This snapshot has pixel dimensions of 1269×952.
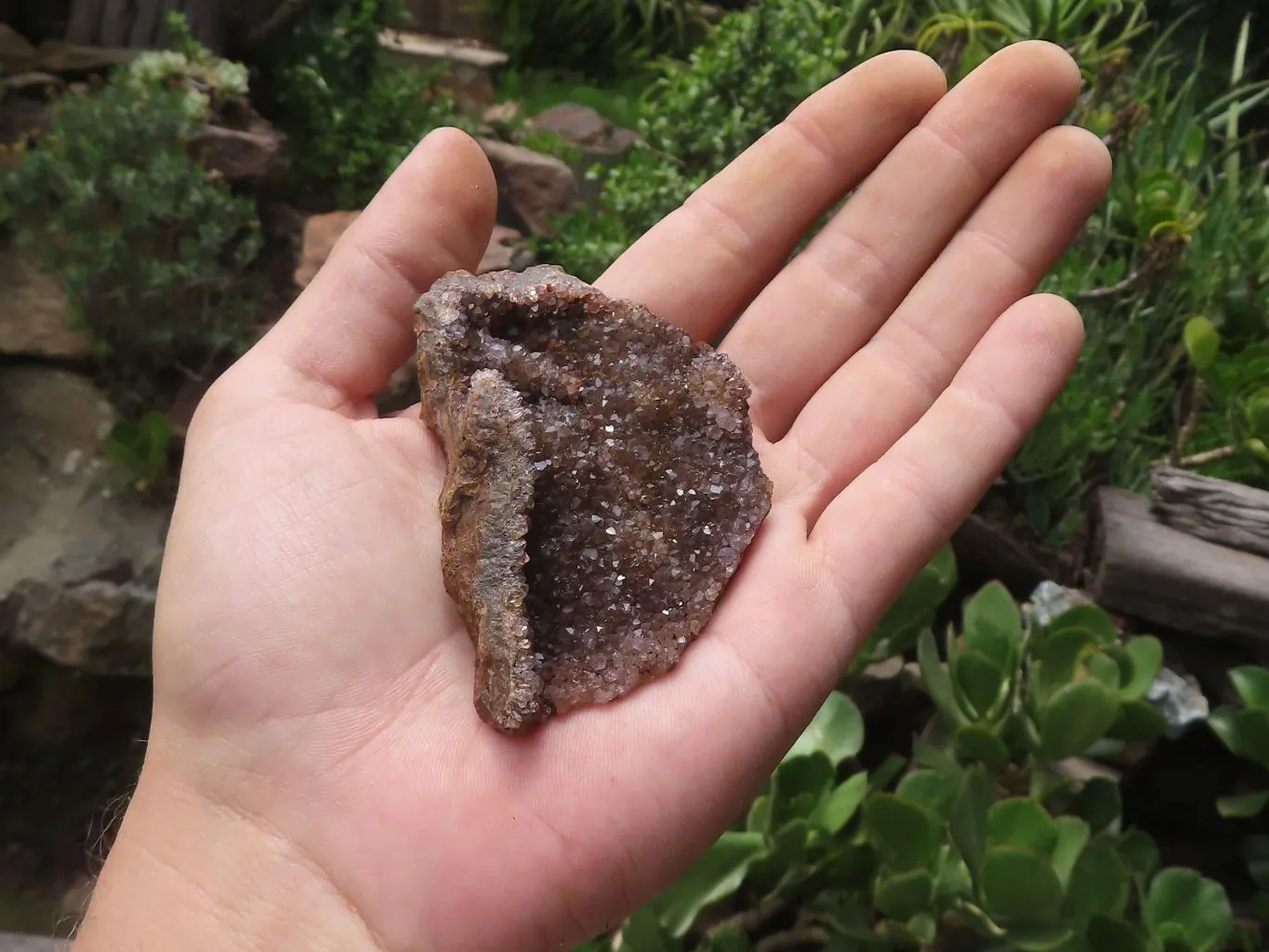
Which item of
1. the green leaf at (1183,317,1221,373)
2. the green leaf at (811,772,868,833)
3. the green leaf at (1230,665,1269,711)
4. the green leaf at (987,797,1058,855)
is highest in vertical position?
the green leaf at (1183,317,1221,373)

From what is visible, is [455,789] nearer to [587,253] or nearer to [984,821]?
[984,821]

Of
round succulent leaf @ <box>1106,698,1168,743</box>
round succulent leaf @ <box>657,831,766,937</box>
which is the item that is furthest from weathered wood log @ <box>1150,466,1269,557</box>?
round succulent leaf @ <box>657,831,766,937</box>

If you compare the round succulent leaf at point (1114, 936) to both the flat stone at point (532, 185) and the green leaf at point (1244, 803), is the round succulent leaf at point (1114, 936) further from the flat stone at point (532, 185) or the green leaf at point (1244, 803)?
the flat stone at point (532, 185)

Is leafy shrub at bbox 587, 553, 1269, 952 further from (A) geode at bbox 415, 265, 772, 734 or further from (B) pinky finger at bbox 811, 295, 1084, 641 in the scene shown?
(A) geode at bbox 415, 265, 772, 734

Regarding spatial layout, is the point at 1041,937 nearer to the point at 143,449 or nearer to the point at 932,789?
the point at 932,789

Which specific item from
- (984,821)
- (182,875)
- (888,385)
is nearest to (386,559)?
(182,875)

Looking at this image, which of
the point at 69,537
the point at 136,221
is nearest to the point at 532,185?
the point at 136,221
